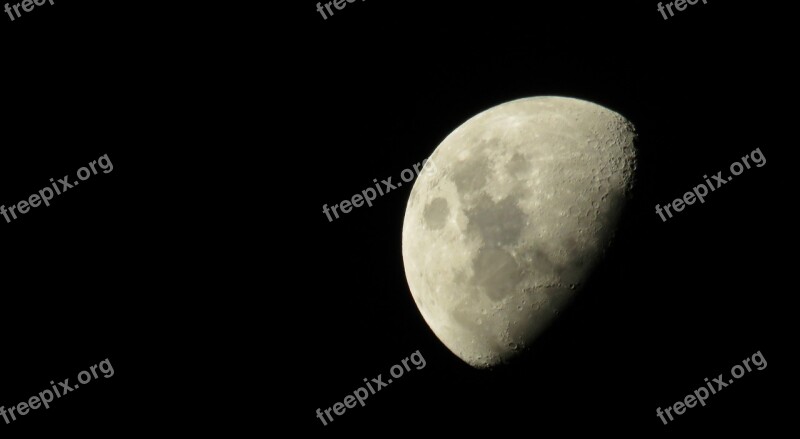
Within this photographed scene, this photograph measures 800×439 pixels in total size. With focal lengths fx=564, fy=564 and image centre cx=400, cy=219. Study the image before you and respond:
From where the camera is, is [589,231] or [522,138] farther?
Answer: [522,138]

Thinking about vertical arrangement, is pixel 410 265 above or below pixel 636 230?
above

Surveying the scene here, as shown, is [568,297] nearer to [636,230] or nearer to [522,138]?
[636,230]

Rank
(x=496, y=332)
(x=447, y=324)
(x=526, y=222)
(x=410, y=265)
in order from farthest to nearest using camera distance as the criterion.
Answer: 1. (x=410, y=265)
2. (x=447, y=324)
3. (x=496, y=332)
4. (x=526, y=222)

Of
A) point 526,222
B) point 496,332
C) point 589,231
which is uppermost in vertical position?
point 526,222

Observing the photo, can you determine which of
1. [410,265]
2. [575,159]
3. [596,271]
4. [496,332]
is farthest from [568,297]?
[410,265]

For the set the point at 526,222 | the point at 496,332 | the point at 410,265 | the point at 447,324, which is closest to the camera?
the point at 526,222

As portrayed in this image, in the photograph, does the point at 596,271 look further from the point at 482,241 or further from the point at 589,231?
the point at 482,241

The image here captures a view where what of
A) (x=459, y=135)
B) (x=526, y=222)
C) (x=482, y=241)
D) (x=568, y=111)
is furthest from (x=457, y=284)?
(x=568, y=111)
